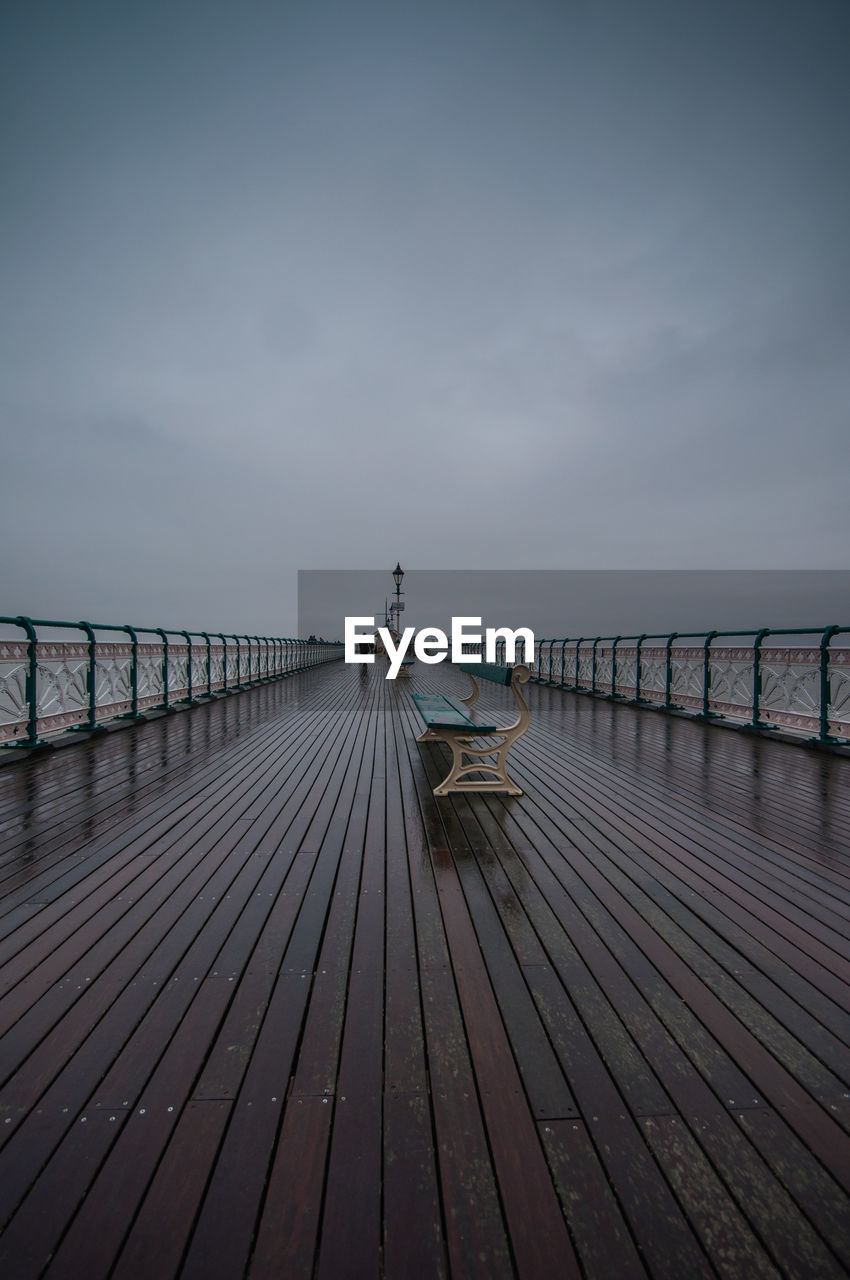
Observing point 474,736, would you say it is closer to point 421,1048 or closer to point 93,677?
point 421,1048

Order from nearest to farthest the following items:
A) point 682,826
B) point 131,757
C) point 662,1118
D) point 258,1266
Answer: point 258,1266 < point 662,1118 < point 682,826 < point 131,757

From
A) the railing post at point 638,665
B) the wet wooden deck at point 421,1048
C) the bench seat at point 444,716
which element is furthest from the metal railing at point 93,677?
the railing post at point 638,665

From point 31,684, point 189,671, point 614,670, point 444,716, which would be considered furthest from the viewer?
point 614,670

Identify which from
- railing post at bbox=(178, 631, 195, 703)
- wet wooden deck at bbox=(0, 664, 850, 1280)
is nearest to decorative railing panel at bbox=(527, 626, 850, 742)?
wet wooden deck at bbox=(0, 664, 850, 1280)

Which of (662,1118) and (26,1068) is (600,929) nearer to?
(662,1118)

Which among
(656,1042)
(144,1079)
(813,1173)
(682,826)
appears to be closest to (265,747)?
(682,826)

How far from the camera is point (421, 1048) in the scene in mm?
1772

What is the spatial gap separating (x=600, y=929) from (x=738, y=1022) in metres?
0.66

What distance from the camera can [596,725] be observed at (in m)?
8.73

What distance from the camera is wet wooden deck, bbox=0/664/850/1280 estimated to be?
1.24m

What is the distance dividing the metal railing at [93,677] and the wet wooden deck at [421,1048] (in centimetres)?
242

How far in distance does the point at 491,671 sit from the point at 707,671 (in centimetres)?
484

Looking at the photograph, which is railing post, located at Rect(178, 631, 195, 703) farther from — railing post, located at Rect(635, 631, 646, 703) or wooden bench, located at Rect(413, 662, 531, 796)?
railing post, located at Rect(635, 631, 646, 703)

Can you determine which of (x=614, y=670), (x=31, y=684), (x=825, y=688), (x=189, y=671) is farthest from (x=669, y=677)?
(x=31, y=684)
